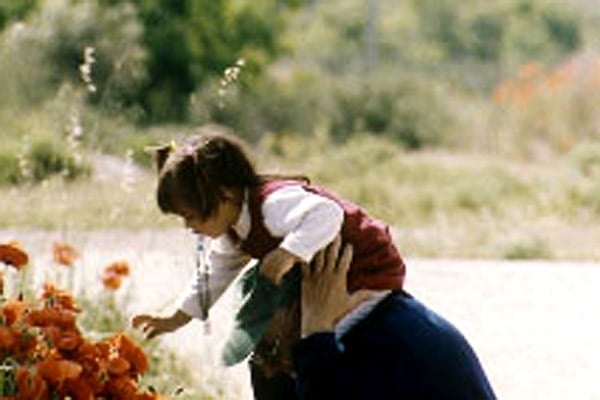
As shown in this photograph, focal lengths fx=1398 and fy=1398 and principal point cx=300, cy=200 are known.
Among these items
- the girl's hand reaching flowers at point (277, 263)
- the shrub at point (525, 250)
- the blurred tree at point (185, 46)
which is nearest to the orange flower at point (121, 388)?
the girl's hand reaching flowers at point (277, 263)

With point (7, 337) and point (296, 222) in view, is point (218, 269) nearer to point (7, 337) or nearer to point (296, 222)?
point (296, 222)

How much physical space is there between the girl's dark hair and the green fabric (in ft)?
0.73

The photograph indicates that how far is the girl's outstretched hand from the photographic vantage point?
347 centimetres

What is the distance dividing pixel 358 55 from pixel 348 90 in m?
16.4

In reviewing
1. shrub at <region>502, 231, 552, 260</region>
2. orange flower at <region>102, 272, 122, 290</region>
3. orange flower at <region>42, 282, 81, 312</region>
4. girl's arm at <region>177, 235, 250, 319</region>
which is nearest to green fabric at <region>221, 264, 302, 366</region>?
girl's arm at <region>177, 235, 250, 319</region>

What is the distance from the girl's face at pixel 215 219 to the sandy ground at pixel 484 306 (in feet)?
3.97

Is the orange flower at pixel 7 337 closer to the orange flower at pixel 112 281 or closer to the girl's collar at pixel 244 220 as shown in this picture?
the girl's collar at pixel 244 220

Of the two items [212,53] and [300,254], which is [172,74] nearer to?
[212,53]

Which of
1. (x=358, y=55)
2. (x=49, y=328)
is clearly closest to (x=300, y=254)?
(x=49, y=328)

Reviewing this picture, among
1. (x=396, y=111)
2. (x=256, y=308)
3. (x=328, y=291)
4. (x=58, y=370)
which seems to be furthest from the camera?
(x=396, y=111)

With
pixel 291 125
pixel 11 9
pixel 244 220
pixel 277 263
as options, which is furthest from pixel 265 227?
pixel 11 9

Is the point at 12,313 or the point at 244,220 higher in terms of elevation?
the point at 244,220

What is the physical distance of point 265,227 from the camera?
3.15m

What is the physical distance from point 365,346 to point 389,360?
63mm
